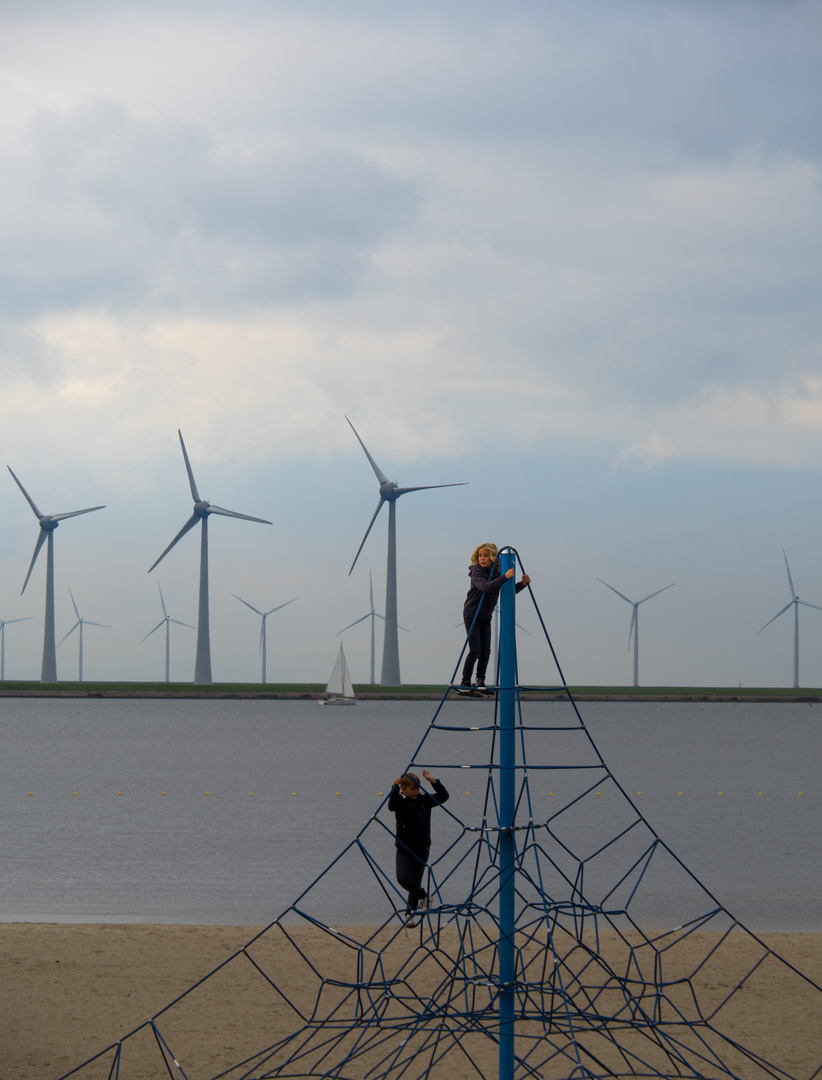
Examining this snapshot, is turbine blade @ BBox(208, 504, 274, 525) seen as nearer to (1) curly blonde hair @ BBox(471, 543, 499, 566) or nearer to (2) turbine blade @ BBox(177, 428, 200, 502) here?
(2) turbine blade @ BBox(177, 428, 200, 502)

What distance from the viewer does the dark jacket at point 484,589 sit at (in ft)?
48.8

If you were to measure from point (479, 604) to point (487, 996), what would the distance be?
11780 mm

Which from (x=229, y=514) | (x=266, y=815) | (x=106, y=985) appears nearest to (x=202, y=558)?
(x=229, y=514)

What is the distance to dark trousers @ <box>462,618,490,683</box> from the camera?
15.9 meters

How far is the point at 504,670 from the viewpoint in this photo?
14844mm

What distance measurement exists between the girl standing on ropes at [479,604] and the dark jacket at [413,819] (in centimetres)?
234

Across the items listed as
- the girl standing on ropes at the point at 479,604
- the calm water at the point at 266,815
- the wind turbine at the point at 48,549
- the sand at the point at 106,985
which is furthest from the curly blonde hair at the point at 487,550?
the wind turbine at the point at 48,549

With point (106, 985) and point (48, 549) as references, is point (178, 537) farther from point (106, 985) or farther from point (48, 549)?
point (106, 985)

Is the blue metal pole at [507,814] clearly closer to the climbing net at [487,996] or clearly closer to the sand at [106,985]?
the climbing net at [487,996]

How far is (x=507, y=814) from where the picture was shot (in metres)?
14.9

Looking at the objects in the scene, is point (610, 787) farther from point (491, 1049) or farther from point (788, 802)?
point (491, 1049)

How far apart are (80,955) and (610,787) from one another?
204 ft

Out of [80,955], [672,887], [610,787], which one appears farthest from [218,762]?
[80,955]

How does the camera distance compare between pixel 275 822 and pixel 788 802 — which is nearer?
pixel 275 822
